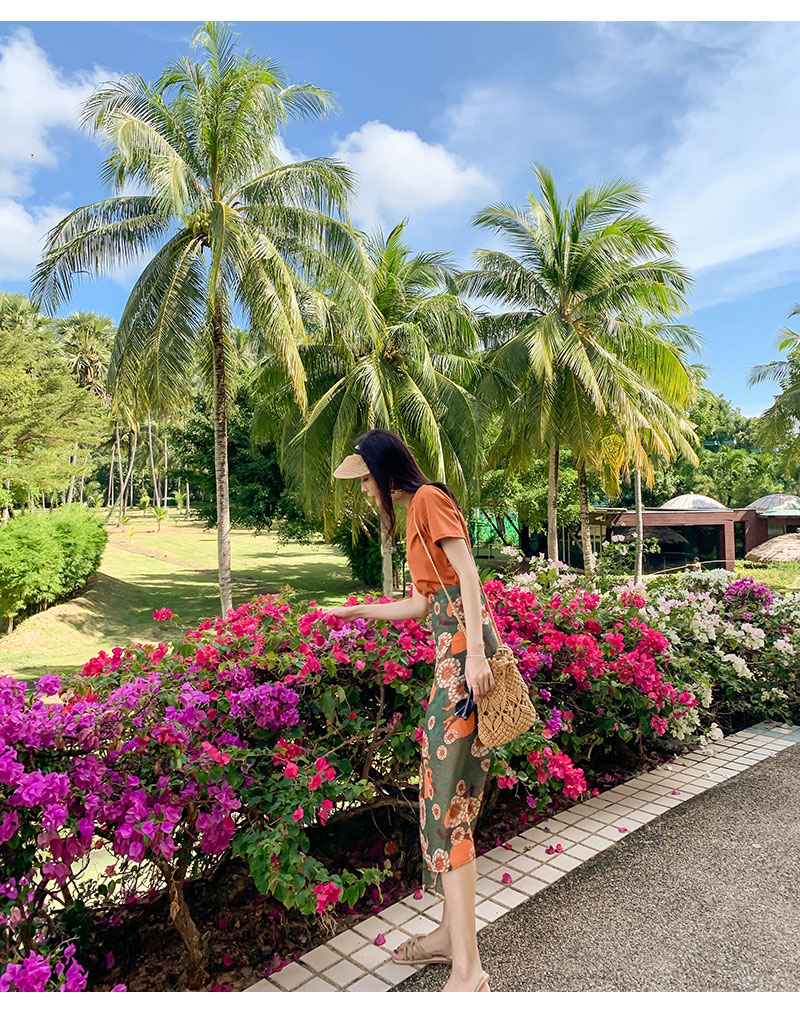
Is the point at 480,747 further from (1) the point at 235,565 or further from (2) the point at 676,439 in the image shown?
(1) the point at 235,565

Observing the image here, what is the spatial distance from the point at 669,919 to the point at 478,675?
1461 mm

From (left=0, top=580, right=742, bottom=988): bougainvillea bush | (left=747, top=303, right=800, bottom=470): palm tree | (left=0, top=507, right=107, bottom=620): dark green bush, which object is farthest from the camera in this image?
(left=747, top=303, right=800, bottom=470): palm tree

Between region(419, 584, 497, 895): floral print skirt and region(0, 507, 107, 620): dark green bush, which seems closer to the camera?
region(419, 584, 497, 895): floral print skirt

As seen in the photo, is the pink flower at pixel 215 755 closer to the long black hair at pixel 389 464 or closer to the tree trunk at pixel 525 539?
the long black hair at pixel 389 464

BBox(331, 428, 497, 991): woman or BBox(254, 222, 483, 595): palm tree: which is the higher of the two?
BBox(254, 222, 483, 595): palm tree

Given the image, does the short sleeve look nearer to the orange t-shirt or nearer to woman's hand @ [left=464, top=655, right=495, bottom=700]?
the orange t-shirt

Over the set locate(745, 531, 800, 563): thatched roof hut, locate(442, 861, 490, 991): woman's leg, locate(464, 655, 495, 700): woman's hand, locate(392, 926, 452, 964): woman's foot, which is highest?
locate(464, 655, 495, 700): woman's hand

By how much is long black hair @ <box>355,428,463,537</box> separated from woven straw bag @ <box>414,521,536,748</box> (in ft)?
1.78

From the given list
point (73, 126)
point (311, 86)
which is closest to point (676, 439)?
point (311, 86)

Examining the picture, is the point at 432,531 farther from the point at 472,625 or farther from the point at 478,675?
the point at 478,675

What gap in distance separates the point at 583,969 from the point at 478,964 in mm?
426

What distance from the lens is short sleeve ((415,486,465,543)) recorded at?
2.42 m

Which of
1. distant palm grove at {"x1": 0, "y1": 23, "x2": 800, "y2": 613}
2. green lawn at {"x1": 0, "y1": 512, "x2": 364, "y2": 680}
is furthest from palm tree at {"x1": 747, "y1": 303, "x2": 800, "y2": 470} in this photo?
green lawn at {"x1": 0, "y1": 512, "x2": 364, "y2": 680}

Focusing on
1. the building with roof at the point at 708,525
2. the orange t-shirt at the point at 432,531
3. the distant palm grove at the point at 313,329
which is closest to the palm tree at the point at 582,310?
the distant palm grove at the point at 313,329
